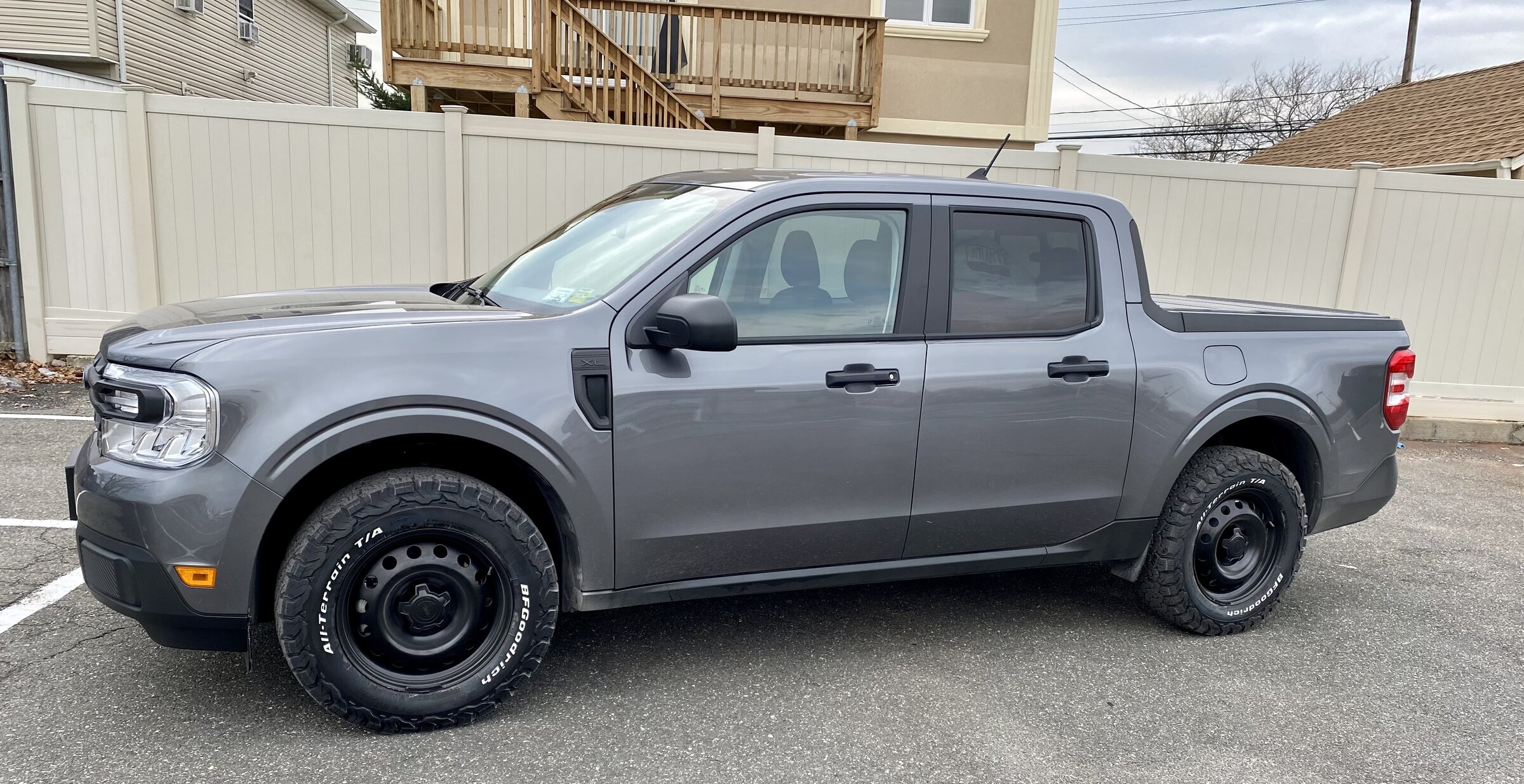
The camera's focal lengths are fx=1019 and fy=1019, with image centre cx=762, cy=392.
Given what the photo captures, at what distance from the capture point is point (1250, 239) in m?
9.22

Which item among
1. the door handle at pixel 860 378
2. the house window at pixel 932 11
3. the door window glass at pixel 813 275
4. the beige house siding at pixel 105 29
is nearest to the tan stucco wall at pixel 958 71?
the house window at pixel 932 11

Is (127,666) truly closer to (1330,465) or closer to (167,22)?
(1330,465)

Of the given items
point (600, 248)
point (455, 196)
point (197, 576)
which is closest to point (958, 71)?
point (455, 196)

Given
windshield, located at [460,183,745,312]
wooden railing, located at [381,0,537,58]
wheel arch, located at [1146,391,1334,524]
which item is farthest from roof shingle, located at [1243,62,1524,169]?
windshield, located at [460,183,745,312]

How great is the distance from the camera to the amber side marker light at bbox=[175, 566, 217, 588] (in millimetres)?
2820

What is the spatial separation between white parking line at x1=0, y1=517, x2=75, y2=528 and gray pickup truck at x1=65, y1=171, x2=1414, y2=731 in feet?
6.69

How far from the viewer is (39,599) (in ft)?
13.1

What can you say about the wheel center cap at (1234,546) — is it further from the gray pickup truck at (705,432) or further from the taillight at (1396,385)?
the taillight at (1396,385)

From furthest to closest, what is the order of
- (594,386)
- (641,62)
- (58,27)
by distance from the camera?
(58,27)
(641,62)
(594,386)

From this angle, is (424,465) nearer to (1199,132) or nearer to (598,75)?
(598,75)

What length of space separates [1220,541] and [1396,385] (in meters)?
1.08

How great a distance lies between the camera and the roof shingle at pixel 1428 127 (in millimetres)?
13555

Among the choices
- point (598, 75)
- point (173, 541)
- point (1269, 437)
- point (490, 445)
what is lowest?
point (173, 541)

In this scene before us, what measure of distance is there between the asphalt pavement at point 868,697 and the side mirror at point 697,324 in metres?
1.24
